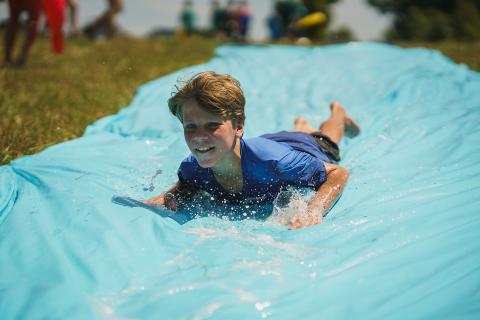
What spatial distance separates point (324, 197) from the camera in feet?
10.7

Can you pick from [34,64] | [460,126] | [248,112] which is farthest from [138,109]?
[34,64]

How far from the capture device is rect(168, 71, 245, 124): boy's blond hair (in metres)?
2.98

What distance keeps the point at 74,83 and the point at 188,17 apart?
11378 millimetres

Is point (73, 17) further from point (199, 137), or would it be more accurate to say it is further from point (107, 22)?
point (199, 137)

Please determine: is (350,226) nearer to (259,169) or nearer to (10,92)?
(259,169)

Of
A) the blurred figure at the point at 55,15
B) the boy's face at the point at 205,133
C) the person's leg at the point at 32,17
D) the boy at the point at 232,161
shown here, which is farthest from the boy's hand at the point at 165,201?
the blurred figure at the point at 55,15

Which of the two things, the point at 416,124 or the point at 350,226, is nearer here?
the point at 350,226

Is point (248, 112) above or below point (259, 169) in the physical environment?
below

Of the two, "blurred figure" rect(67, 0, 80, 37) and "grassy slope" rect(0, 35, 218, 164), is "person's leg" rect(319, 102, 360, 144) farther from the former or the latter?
"blurred figure" rect(67, 0, 80, 37)

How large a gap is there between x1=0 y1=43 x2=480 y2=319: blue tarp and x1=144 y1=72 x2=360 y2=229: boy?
A: 17 cm

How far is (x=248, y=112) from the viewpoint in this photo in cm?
602

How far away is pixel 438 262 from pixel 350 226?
594mm

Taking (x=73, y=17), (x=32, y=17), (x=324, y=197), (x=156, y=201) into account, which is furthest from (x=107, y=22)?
(x=324, y=197)

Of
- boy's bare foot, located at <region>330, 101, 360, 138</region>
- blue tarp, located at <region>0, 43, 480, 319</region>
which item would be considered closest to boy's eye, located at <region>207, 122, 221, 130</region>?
blue tarp, located at <region>0, 43, 480, 319</region>
